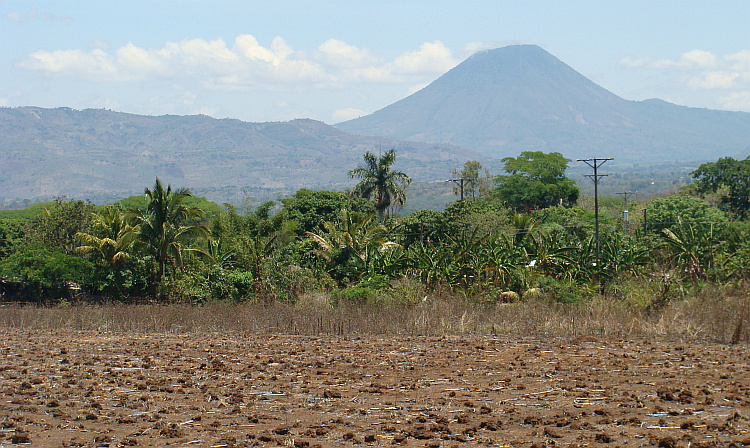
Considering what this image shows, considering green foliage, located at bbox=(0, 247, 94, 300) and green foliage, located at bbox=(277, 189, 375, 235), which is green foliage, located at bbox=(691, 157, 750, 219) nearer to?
green foliage, located at bbox=(277, 189, 375, 235)

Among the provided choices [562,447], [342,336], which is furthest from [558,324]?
[562,447]

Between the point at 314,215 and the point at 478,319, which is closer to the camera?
the point at 478,319

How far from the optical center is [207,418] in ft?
33.6

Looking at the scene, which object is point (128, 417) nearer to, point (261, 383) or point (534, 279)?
point (261, 383)

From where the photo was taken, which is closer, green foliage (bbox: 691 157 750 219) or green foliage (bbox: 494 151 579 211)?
green foliage (bbox: 691 157 750 219)

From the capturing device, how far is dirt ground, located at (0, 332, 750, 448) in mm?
9203

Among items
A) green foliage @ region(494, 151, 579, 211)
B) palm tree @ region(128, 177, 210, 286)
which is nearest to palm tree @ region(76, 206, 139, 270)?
palm tree @ region(128, 177, 210, 286)

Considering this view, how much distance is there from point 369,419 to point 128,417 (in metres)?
3.36

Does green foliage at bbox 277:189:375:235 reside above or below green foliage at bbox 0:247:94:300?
above

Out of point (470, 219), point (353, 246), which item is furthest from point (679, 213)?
point (353, 246)

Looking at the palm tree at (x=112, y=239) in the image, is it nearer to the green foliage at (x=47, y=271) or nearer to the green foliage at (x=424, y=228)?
the green foliage at (x=47, y=271)

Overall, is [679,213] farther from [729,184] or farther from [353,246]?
[353,246]

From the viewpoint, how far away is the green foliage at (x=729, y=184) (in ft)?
199

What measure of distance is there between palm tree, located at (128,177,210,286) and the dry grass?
671 cm
